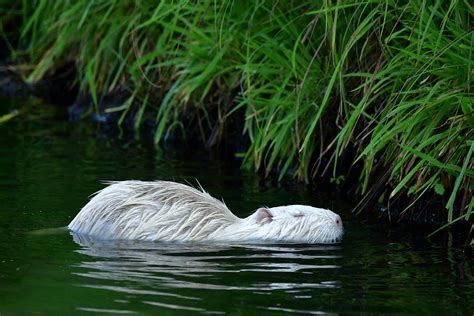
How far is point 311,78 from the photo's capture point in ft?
21.8

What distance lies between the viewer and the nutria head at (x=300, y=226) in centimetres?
566

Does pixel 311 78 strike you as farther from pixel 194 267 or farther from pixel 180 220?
pixel 194 267

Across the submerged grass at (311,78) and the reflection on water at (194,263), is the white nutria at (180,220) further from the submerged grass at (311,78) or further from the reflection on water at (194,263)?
the submerged grass at (311,78)

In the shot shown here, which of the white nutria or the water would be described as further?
the white nutria

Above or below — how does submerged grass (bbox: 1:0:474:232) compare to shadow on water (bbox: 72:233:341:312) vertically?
above

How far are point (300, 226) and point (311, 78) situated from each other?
121 cm

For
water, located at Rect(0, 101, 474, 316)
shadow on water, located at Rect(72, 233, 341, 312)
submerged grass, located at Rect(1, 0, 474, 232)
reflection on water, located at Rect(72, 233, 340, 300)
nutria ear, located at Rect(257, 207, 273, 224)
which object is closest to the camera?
water, located at Rect(0, 101, 474, 316)

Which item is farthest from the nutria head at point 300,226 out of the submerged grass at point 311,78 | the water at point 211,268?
the submerged grass at point 311,78

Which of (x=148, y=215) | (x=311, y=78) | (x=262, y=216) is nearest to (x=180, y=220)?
(x=148, y=215)

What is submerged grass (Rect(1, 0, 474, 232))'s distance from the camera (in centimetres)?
557

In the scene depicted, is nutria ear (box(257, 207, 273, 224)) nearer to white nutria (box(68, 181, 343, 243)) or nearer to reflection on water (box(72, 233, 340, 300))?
white nutria (box(68, 181, 343, 243))

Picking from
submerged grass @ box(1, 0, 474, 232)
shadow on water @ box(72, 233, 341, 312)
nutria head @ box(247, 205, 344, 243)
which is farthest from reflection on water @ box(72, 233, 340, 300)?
submerged grass @ box(1, 0, 474, 232)

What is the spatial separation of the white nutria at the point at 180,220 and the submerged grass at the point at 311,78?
42 centimetres

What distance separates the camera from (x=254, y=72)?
6.91 m
